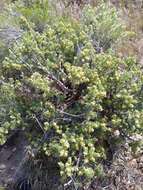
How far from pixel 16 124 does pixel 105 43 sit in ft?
4.52

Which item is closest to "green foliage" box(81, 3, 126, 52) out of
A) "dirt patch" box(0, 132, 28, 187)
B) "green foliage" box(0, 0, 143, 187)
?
"green foliage" box(0, 0, 143, 187)

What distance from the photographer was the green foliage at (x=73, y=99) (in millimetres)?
3371

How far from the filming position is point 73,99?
143 inches

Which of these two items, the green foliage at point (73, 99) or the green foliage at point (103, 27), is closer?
the green foliage at point (73, 99)

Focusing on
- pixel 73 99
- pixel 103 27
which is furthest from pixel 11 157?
pixel 103 27

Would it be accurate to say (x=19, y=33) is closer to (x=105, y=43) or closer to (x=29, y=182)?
(x=105, y=43)

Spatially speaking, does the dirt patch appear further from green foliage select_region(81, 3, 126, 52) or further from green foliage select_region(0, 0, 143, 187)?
green foliage select_region(81, 3, 126, 52)

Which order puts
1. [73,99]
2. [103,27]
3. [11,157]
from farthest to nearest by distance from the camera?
1. [103,27]
2. [11,157]
3. [73,99]

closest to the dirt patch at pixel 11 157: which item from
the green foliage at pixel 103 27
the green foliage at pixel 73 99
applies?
the green foliage at pixel 73 99

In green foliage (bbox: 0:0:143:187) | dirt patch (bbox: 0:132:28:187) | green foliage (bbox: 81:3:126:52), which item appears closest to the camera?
green foliage (bbox: 0:0:143:187)

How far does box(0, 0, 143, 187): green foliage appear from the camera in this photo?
337cm

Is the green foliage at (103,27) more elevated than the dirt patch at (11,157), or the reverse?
the green foliage at (103,27)

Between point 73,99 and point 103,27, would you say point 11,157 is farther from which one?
point 103,27

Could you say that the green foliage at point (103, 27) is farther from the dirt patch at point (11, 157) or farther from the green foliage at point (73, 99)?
the dirt patch at point (11, 157)
